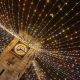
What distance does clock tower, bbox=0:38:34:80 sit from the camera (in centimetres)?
2109

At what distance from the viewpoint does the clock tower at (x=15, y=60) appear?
21094 millimetres

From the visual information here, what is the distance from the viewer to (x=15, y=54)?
21219 mm

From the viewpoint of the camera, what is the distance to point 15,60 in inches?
840

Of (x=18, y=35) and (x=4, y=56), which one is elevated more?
(x=18, y=35)

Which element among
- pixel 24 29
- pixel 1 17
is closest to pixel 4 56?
pixel 24 29

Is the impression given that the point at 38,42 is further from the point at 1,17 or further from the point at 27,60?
the point at 1,17

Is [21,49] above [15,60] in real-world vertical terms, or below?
above

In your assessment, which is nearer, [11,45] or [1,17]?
[1,17]

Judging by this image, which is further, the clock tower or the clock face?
the clock face

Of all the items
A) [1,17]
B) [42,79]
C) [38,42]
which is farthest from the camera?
[42,79]

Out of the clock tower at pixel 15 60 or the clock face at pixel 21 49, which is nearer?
the clock tower at pixel 15 60

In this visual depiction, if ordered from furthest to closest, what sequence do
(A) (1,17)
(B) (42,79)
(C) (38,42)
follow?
(B) (42,79), (C) (38,42), (A) (1,17)

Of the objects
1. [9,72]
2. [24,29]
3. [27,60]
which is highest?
[24,29]

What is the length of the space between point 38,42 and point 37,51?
143 cm
